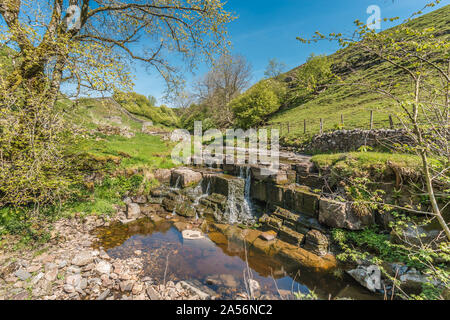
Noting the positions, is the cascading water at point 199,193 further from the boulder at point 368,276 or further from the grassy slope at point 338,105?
the grassy slope at point 338,105

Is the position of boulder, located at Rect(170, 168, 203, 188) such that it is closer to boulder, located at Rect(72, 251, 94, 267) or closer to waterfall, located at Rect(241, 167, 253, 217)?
waterfall, located at Rect(241, 167, 253, 217)

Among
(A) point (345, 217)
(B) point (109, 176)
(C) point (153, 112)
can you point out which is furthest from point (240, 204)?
(C) point (153, 112)

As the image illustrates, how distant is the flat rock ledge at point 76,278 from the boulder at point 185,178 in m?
4.71

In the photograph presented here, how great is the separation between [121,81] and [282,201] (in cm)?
658

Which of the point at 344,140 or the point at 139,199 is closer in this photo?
the point at 139,199

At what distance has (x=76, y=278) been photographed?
11.9 ft

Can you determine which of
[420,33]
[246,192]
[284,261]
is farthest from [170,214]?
[420,33]

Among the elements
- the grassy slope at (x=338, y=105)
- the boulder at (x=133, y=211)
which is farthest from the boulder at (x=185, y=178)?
the grassy slope at (x=338, y=105)

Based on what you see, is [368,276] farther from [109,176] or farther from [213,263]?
[109,176]

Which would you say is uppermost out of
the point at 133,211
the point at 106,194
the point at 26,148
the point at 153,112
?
the point at 153,112

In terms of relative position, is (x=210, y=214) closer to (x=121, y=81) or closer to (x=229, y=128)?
(x=121, y=81)

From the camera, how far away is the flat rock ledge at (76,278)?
3328mm

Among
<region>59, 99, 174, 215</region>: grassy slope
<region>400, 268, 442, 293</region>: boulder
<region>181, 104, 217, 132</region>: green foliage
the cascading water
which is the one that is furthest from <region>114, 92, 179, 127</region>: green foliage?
<region>400, 268, 442, 293</region>: boulder

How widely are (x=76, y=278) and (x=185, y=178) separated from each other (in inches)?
→ 229
